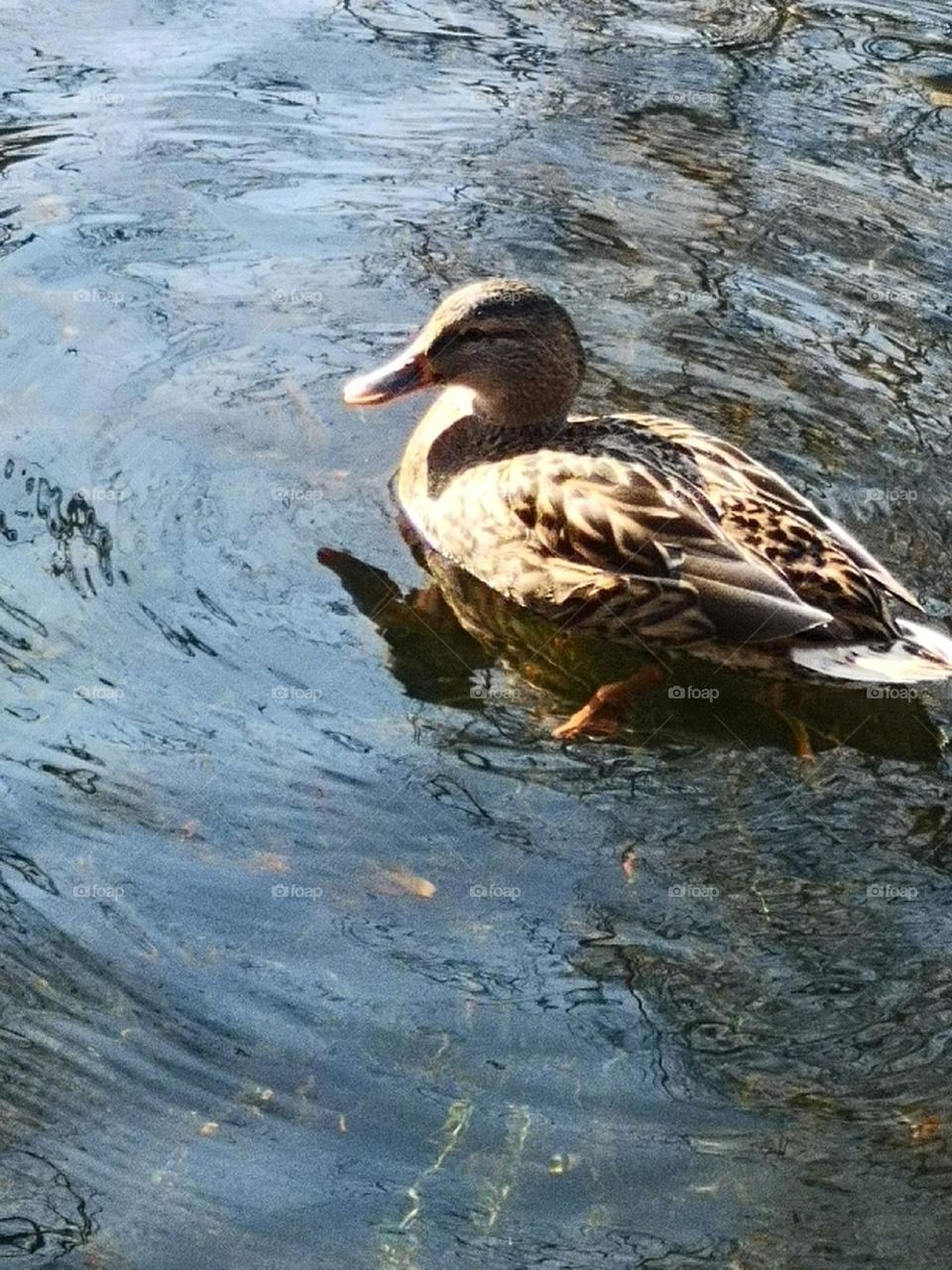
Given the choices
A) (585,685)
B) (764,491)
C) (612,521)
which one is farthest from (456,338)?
(585,685)

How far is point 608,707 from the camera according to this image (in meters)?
6.22

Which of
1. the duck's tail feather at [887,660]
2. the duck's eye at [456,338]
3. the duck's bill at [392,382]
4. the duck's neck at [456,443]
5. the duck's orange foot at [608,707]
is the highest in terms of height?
the duck's eye at [456,338]

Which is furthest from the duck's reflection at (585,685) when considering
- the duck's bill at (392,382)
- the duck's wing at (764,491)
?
the duck's bill at (392,382)

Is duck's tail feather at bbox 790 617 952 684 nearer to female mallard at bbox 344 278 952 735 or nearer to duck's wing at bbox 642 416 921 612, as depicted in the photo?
female mallard at bbox 344 278 952 735

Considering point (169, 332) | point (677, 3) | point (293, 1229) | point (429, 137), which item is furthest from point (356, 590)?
point (677, 3)

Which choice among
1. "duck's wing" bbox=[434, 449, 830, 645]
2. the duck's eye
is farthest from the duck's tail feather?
the duck's eye

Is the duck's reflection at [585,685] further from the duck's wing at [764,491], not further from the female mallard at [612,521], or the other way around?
the duck's wing at [764,491]

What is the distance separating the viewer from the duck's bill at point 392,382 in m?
7.19

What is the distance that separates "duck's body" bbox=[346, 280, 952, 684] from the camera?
620cm

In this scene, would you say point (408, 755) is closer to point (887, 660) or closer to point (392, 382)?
point (887, 660)

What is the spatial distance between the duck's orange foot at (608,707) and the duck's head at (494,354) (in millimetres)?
1325

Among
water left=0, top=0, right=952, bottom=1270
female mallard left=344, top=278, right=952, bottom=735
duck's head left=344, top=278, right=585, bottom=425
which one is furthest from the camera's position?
duck's head left=344, top=278, right=585, bottom=425

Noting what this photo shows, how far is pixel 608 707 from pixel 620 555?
56 cm

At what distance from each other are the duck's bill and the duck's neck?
0.67ft
